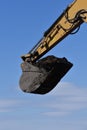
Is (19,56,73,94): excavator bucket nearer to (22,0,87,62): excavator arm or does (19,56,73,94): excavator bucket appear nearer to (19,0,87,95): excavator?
(19,0,87,95): excavator

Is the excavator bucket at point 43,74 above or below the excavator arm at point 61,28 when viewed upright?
below

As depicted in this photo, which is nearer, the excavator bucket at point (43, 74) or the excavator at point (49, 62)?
the excavator at point (49, 62)

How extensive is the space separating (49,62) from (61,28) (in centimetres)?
114

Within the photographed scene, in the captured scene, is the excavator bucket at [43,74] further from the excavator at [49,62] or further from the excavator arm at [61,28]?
the excavator arm at [61,28]

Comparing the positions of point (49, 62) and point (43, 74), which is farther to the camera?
point (49, 62)

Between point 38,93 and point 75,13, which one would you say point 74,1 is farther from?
point 38,93

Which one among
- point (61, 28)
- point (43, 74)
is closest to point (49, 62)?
point (43, 74)

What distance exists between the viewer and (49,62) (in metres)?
17.8

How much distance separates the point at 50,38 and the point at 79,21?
1.72m

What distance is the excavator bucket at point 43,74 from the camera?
17.3m

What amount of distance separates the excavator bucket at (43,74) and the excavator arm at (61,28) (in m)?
0.40

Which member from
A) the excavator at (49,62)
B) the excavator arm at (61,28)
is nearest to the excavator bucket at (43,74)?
the excavator at (49,62)

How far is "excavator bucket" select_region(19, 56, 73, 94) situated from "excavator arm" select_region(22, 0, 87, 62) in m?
0.40

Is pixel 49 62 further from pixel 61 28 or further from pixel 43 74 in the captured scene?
pixel 61 28
